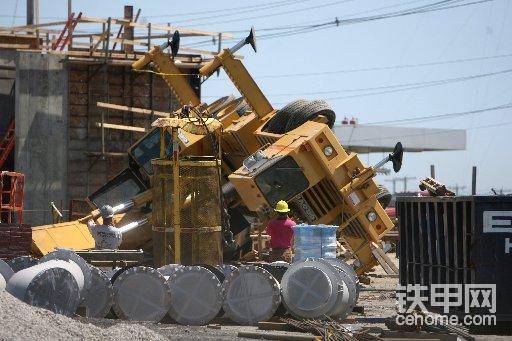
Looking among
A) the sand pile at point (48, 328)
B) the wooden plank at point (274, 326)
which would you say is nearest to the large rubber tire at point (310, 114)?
the wooden plank at point (274, 326)

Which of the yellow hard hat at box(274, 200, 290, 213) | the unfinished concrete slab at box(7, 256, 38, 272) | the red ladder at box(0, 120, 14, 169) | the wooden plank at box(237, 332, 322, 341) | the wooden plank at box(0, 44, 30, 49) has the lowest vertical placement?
the wooden plank at box(237, 332, 322, 341)

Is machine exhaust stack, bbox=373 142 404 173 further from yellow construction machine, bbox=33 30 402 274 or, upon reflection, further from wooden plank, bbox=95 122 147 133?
wooden plank, bbox=95 122 147 133

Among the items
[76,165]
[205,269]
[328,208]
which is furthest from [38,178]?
[205,269]

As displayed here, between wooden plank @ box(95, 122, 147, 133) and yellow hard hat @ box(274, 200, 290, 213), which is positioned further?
wooden plank @ box(95, 122, 147, 133)

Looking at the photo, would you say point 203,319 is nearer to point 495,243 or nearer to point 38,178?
point 495,243

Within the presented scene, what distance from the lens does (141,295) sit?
15.3 m

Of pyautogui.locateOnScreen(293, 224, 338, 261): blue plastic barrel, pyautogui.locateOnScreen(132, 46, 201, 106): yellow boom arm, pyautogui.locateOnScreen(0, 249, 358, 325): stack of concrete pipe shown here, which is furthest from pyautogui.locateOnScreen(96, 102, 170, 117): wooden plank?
pyautogui.locateOnScreen(0, 249, 358, 325): stack of concrete pipe

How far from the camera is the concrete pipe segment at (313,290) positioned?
1501cm

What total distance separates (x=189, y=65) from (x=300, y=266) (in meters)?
21.4

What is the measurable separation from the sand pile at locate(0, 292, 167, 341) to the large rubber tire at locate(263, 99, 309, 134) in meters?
10.5

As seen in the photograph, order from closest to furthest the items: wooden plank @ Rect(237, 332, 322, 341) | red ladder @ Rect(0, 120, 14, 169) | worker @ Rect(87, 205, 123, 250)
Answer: wooden plank @ Rect(237, 332, 322, 341)
worker @ Rect(87, 205, 123, 250)
red ladder @ Rect(0, 120, 14, 169)

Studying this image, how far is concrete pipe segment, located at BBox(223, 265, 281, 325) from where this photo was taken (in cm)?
1536

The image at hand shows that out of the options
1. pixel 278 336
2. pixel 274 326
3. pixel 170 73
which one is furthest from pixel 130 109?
pixel 278 336

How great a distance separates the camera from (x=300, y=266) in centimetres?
1523
